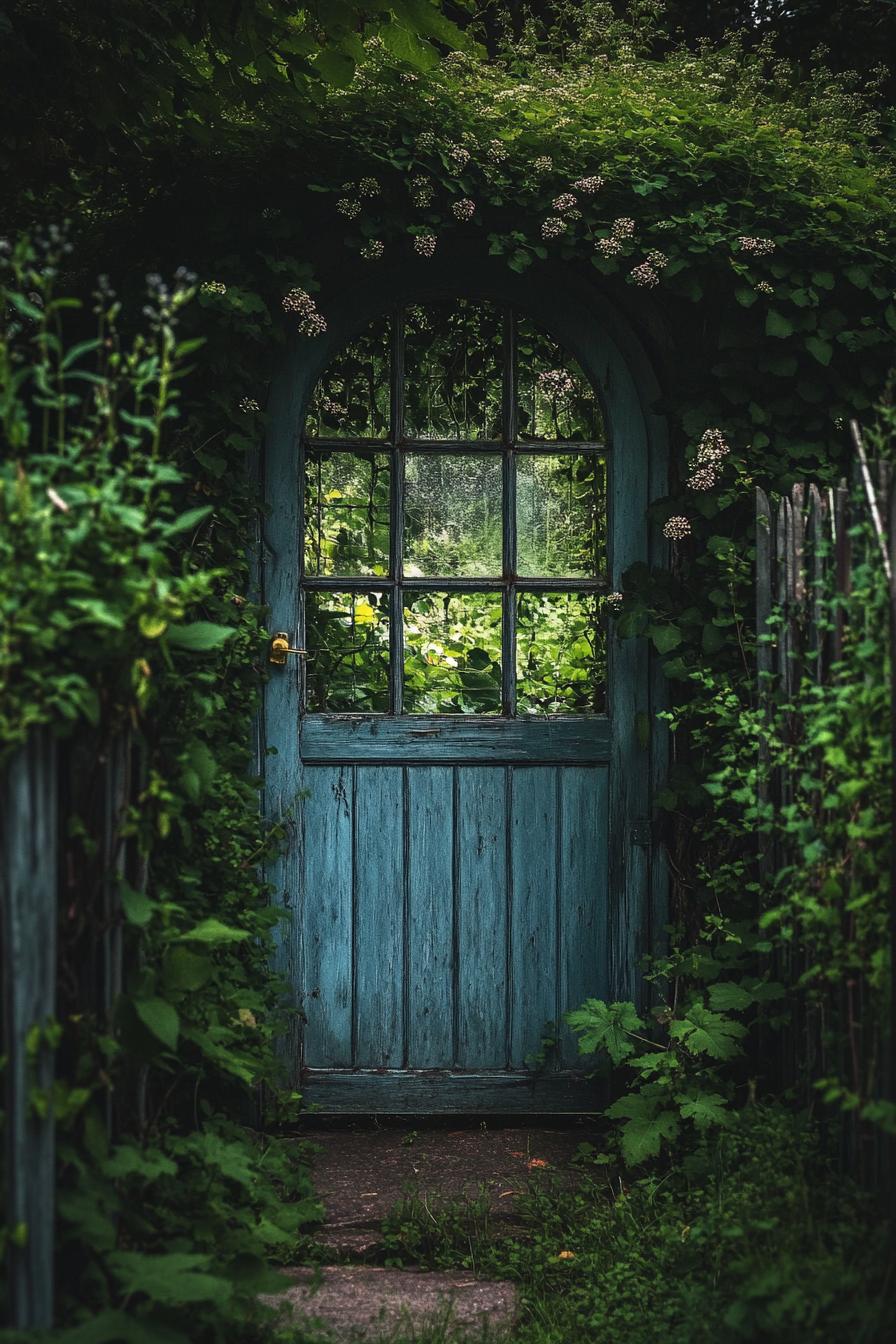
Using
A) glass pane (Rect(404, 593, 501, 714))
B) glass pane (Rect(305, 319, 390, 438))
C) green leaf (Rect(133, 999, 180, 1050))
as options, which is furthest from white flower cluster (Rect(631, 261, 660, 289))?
green leaf (Rect(133, 999, 180, 1050))

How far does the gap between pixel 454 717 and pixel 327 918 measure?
788 millimetres

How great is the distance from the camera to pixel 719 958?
3668 mm

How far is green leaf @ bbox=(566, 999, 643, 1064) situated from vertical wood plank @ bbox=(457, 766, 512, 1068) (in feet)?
1.11

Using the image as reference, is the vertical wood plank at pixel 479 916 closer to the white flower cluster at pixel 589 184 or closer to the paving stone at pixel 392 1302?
the paving stone at pixel 392 1302

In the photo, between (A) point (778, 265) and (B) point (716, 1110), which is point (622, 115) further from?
(B) point (716, 1110)

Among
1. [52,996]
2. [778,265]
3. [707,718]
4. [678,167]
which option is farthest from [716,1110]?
[678,167]

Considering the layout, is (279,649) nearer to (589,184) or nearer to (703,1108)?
(589,184)


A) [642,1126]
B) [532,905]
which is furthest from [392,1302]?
[532,905]

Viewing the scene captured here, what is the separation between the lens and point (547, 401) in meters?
3.96

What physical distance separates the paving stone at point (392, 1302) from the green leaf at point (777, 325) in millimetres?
2811

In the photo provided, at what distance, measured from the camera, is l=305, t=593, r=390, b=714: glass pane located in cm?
392

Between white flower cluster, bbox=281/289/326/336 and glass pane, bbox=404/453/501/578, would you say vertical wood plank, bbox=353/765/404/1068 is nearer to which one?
glass pane, bbox=404/453/501/578

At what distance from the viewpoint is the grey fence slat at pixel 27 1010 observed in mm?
1938

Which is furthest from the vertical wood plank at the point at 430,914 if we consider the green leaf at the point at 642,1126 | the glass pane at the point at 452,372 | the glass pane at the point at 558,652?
the glass pane at the point at 452,372
